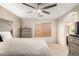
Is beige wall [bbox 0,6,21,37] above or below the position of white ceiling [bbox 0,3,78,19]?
below

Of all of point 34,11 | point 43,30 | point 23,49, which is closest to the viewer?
point 23,49

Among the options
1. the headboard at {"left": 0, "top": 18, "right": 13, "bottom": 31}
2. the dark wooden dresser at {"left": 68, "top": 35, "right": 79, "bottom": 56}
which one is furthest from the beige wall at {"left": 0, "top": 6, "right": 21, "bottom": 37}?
the dark wooden dresser at {"left": 68, "top": 35, "right": 79, "bottom": 56}

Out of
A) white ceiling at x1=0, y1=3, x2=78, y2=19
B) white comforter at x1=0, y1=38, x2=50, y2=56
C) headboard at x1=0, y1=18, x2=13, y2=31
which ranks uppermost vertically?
white ceiling at x1=0, y1=3, x2=78, y2=19

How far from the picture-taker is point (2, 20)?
2.52 m

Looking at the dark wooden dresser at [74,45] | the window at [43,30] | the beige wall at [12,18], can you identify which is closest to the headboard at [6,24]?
the beige wall at [12,18]

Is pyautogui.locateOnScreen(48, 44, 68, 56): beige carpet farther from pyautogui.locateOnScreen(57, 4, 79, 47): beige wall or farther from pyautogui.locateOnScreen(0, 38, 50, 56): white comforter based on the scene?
pyautogui.locateOnScreen(0, 38, 50, 56): white comforter

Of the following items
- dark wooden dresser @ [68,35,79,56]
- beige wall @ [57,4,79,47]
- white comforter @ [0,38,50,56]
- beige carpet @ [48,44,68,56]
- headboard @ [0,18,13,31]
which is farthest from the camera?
beige wall @ [57,4,79,47]

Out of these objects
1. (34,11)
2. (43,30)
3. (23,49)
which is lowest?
(23,49)

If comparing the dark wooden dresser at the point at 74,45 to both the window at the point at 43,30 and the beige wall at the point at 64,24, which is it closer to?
the beige wall at the point at 64,24

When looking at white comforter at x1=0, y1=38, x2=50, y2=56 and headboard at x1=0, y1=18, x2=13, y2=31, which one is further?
headboard at x1=0, y1=18, x2=13, y2=31

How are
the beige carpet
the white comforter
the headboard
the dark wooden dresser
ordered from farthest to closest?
the headboard, the dark wooden dresser, the beige carpet, the white comforter

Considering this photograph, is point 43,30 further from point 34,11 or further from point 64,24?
point 34,11

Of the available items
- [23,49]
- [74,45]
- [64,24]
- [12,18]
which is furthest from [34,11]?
[23,49]

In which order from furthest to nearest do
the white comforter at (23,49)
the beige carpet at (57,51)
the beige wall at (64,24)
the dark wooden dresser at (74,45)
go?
the beige wall at (64,24) → the dark wooden dresser at (74,45) → the beige carpet at (57,51) → the white comforter at (23,49)
